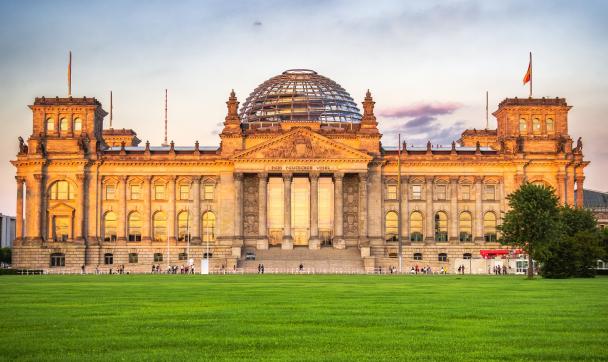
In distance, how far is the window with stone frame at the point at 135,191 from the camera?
443 ft

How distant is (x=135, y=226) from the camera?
13475 centimetres

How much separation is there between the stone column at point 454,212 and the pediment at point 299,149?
580 inches

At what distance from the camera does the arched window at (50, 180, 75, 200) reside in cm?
13375

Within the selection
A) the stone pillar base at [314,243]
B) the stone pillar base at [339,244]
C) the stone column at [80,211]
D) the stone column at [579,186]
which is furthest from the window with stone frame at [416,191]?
the stone column at [80,211]

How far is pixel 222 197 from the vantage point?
5192 inches

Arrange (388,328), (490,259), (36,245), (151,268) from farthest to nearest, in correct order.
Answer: (36,245) → (151,268) → (490,259) → (388,328)

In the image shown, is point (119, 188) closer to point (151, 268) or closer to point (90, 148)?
point (90, 148)

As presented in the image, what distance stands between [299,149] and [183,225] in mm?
21430

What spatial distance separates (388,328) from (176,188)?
110 m

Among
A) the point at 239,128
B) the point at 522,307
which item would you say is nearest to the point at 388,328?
the point at 522,307

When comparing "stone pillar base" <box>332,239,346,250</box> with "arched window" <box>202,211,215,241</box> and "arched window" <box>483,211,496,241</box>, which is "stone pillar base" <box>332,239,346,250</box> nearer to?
"arched window" <box>202,211,215,241</box>

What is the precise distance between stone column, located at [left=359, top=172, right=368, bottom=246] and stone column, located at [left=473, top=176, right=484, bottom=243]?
17340 mm

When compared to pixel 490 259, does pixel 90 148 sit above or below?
above

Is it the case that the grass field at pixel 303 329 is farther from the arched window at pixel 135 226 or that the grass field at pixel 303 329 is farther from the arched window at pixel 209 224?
the arched window at pixel 135 226
